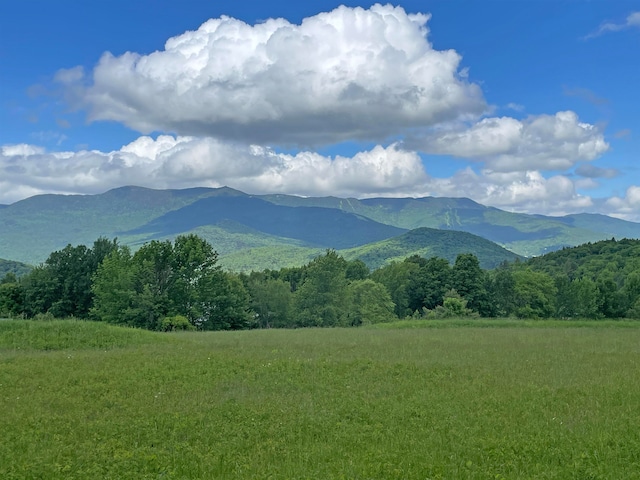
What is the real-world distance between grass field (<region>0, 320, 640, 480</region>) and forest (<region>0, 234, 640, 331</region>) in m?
34.3

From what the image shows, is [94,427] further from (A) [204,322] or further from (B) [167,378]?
(A) [204,322]

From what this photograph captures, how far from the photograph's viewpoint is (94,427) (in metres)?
12.6

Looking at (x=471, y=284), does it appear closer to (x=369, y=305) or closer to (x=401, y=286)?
(x=401, y=286)

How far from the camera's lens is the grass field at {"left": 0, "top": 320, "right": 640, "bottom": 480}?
1013 centimetres

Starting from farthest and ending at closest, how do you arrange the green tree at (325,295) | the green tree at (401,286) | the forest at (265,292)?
the green tree at (401,286) < the green tree at (325,295) < the forest at (265,292)

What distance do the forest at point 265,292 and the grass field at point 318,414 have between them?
113 ft

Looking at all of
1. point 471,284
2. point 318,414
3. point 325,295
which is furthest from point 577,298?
point 318,414

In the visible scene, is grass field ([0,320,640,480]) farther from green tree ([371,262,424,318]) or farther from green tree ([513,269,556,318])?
green tree ([371,262,424,318])

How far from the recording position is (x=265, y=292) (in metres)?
99.2

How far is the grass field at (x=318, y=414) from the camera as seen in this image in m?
10.1

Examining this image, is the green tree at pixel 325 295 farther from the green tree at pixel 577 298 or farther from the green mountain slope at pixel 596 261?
the green mountain slope at pixel 596 261

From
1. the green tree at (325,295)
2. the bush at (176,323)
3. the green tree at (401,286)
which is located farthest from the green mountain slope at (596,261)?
the bush at (176,323)

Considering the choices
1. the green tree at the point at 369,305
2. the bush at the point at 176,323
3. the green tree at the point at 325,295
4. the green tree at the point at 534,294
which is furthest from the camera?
the green tree at the point at 534,294

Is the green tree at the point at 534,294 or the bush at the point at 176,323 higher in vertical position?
the green tree at the point at 534,294
